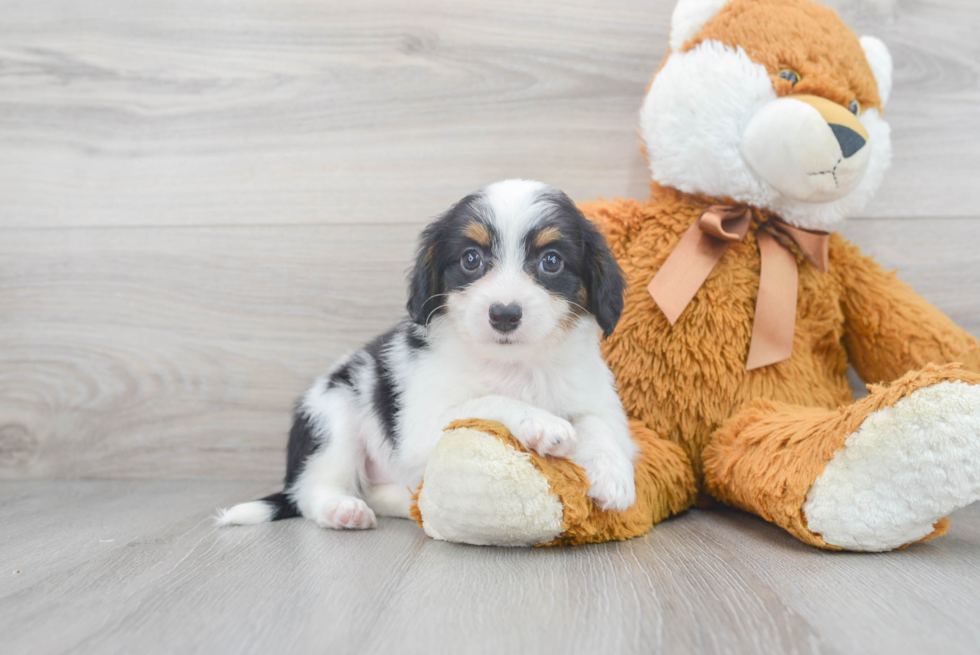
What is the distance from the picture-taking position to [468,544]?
1388mm

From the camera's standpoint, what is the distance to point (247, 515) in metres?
1.68

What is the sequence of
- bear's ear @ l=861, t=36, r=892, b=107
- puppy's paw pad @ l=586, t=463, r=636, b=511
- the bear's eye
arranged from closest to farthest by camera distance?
puppy's paw pad @ l=586, t=463, r=636, b=511 < the bear's eye < bear's ear @ l=861, t=36, r=892, b=107

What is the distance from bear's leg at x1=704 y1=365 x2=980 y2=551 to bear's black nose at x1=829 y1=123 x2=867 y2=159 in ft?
1.97

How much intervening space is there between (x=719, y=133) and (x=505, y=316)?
2.58ft

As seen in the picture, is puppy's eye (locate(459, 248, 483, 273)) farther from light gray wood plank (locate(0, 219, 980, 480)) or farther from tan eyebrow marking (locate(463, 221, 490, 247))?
light gray wood plank (locate(0, 219, 980, 480))

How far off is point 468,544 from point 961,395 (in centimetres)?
93

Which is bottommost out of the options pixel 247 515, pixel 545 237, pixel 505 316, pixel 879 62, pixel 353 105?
pixel 247 515

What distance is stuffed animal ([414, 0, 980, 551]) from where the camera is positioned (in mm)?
1620

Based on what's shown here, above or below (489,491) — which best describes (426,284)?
above

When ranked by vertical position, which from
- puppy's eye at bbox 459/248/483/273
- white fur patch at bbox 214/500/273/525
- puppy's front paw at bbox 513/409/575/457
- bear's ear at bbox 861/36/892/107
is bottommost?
white fur patch at bbox 214/500/273/525

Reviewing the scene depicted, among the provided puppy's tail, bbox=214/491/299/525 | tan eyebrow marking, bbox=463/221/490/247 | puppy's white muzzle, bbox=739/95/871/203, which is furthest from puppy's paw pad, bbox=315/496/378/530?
puppy's white muzzle, bbox=739/95/871/203

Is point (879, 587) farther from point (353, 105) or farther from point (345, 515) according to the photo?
point (353, 105)

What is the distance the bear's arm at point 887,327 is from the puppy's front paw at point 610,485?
3.01 feet

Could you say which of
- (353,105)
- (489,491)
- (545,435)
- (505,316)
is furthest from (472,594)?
(353,105)
